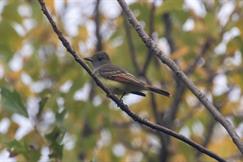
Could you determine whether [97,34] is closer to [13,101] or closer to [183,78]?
[13,101]

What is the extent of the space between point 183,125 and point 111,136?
2.69ft

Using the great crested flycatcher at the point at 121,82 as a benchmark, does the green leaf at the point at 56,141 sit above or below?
below

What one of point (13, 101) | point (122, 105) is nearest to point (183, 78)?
point (122, 105)

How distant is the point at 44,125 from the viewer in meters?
6.34

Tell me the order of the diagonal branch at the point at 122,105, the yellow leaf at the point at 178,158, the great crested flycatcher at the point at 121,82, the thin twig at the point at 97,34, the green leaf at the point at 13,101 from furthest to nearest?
the yellow leaf at the point at 178,158 → the thin twig at the point at 97,34 → the great crested flycatcher at the point at 121,82 → the green leaf at the point at 13,101 → the diagonal branch at the point at 122,105

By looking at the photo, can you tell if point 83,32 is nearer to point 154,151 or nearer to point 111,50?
point 111,50

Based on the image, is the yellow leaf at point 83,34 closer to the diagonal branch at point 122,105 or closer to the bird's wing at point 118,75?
the bird's wing at point 118,75

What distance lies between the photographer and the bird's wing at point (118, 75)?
13.8 ft

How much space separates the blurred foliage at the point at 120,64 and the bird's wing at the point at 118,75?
1.30ft

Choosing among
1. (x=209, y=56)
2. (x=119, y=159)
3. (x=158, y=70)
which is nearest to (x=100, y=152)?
(x=119, y=159)

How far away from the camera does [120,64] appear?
5.70 m

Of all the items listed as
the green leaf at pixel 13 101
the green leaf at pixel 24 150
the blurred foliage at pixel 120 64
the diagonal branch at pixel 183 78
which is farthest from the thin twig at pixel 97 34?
the diagonal branch at pixel 183 78

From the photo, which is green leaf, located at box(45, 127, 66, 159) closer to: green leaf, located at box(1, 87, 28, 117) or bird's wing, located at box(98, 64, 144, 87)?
green leaf, located at box(1, 87, 28, 117)

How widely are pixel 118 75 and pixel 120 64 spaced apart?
134cm
